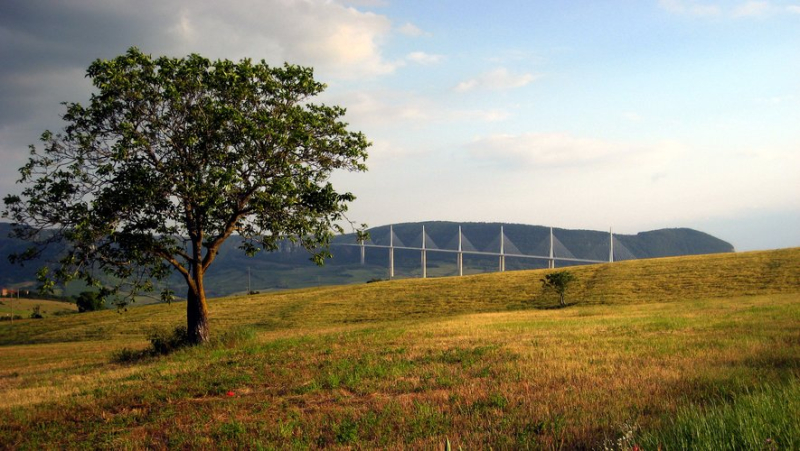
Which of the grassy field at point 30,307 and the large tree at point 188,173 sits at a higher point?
the large tree at point 188,173

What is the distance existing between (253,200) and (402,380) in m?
15.3

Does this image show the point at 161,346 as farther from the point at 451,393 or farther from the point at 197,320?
the point at 451,393

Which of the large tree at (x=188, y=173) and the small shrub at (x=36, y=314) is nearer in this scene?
the large tree at (x=188, y=173)

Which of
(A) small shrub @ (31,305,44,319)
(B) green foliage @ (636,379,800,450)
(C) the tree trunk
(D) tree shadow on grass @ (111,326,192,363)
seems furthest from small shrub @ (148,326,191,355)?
(A) small shrub @ (31,305,44,319)

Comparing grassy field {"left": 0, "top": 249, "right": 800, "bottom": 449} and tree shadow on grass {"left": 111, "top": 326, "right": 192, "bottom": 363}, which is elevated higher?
grassy field {"left": 0, "top": 249, "right": 800, "bottom": 449}

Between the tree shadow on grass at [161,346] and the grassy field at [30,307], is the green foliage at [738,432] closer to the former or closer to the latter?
the tree shadow on grass at [161,346]

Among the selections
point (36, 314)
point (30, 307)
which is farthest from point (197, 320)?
point (30, 307)

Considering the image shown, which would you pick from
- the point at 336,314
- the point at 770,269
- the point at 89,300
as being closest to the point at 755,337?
the point at 336,314

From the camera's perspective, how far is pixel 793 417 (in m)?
6.36

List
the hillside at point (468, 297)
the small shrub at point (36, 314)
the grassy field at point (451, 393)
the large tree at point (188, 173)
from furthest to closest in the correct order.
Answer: the small shrub at point (36, 314), the hillside at point (468, 297), the large tree at point (188, 173), the grassy field at point (451, 393)

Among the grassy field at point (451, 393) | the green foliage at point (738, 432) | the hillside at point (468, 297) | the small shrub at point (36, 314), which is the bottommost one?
the small shrub at point (36, 314)

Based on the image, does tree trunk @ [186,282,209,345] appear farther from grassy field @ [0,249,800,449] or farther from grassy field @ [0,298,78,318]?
grassy field @ [0,298,78,318]

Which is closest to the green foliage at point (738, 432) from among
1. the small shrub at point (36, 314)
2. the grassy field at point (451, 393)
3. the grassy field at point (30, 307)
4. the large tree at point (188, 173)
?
the grassy field at point (451, 393)

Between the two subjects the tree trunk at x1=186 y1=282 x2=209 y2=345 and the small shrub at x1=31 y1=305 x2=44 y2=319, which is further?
the small shrub at x1=31 y1=305 x2=44 y2=319
